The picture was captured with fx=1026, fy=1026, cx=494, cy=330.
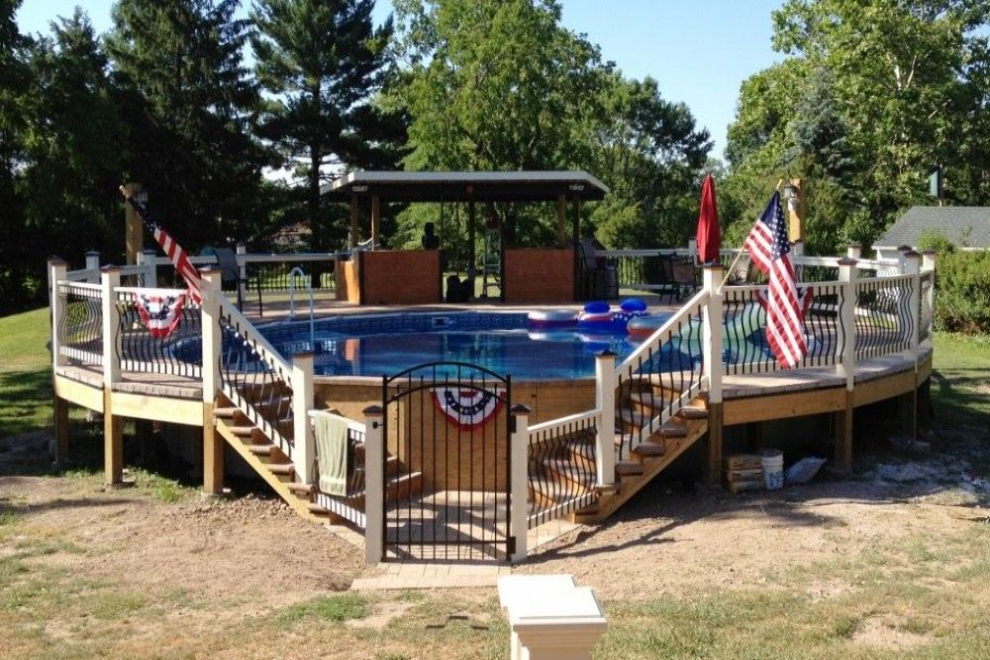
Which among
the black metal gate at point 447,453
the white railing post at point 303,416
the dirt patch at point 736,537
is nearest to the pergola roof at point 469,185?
the black metal gate at point 447,453

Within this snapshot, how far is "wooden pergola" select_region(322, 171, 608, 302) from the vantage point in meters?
19.2

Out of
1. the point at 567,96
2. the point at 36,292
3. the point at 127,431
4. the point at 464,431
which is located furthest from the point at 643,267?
the point at 36,292

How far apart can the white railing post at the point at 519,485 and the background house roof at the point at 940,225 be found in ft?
94.8

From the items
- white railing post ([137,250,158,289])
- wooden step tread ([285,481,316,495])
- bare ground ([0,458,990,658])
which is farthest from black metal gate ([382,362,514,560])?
white railing post ([137,250,158,289])

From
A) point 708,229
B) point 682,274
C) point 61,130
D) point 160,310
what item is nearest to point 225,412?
point 160,310

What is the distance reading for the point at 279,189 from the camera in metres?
38.2

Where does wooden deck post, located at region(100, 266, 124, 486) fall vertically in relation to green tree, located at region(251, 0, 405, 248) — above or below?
below

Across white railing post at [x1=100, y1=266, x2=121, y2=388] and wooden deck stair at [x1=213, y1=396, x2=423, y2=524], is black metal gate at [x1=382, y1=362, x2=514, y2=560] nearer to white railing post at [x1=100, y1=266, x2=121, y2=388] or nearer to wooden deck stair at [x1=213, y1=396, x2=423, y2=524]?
wooden deck stair at [x1=213, y1=396, x2=423, y2=524]

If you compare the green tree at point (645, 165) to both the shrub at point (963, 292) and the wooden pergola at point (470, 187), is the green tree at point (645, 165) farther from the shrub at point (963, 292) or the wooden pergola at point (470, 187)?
the wooden pergola at point (470, 187)

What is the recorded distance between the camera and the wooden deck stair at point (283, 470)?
8.93 meters

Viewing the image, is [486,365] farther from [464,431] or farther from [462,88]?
[462,88]

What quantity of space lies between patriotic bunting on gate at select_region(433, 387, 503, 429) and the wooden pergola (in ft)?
33.8

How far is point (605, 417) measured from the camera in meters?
8.84

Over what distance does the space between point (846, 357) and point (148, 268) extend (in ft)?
30.5
